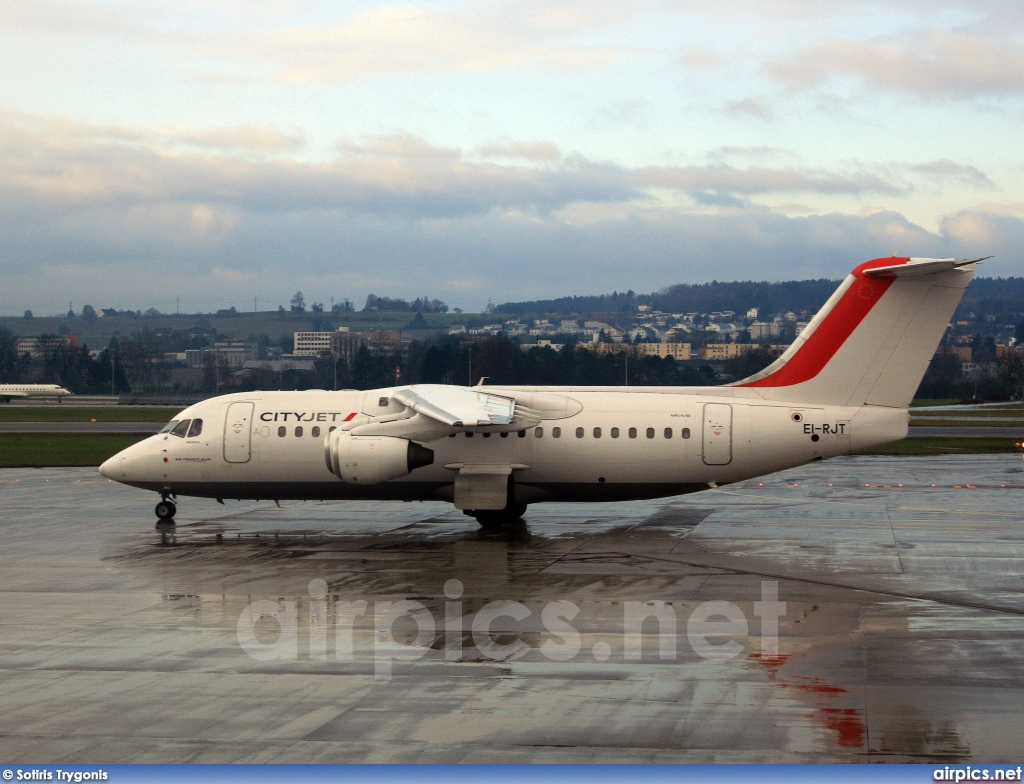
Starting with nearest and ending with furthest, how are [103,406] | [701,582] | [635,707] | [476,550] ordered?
[635,707] < [701,582] < [476,550] < [103,406]

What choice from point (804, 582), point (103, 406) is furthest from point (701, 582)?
point (103, 406)

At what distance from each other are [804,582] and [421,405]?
31.4 feet

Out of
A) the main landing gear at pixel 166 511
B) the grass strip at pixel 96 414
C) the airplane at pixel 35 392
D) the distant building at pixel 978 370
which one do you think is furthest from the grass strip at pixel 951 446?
the distant building at pixel 978 370

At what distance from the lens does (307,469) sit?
27.1m

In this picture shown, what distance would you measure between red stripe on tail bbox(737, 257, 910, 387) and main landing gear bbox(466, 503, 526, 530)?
294 inches

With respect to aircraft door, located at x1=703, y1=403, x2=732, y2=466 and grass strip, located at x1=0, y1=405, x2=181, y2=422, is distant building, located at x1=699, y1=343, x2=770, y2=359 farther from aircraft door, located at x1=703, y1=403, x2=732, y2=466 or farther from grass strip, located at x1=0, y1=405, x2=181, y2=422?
aircraft door, located at x1=703, y1=403, x2=732, y2=466

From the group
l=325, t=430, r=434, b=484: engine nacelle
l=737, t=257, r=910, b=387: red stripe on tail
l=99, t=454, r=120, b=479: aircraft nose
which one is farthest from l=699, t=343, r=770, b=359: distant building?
l=325, t=430, r=434, b=484: engine nacelle

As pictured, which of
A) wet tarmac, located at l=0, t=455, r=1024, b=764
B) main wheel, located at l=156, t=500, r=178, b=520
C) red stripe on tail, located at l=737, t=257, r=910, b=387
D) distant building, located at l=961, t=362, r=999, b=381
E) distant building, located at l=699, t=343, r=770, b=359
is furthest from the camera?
distant building, located at l=699, t=343, r=770, b=359

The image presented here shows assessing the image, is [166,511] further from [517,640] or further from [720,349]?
[720,349]

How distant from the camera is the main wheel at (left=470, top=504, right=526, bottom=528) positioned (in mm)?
26627

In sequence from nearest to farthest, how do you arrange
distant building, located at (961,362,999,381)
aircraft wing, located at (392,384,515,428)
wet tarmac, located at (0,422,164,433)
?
aircraft wing, located at (392,384,515,428) < wet tarmac, located at (0,422,164,433) < distant building, located at (961,362,999,381)

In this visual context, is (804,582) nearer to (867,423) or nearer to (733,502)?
(867,423)

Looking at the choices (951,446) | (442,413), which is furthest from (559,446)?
(951,446)

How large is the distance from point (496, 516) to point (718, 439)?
19.7 feet
